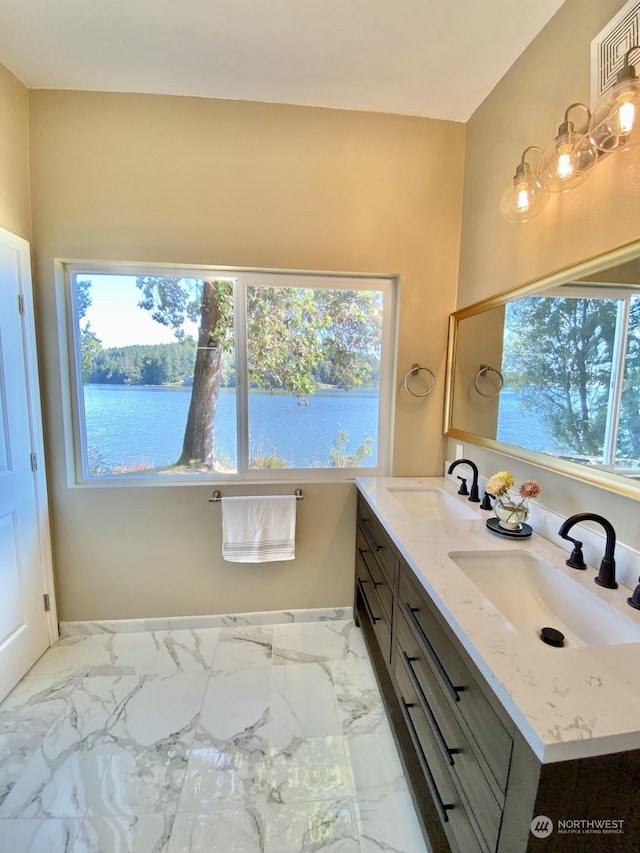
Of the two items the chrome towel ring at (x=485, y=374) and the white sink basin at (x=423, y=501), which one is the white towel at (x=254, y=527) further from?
the chrome towel ring at (x=485, y=374)

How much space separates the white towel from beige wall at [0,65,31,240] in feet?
5.52

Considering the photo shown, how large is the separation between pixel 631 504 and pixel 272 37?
7.07 feet

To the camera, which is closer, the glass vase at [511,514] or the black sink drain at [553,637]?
the black sink drain at [553,637]

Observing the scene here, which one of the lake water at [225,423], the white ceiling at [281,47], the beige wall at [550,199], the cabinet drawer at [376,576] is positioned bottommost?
the cabinet drawer at [376,576]

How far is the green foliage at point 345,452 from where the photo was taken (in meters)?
2.14

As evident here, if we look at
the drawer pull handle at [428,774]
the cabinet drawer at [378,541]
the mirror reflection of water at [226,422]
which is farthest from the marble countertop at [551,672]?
the mirror reflection of water at [226,422]

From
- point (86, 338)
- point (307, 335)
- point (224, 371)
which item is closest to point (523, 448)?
point (307, 335)

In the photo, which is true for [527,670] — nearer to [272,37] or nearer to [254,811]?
[254,811]

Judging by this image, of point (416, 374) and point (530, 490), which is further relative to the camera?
point (416, 374)

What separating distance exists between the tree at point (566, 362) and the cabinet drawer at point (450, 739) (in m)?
0.86

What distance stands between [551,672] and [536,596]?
0.52m

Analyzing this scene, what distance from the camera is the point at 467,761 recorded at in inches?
33.9

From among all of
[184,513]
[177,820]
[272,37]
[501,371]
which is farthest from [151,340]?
[177,820]

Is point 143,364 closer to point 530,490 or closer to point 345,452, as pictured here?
point 345,452
